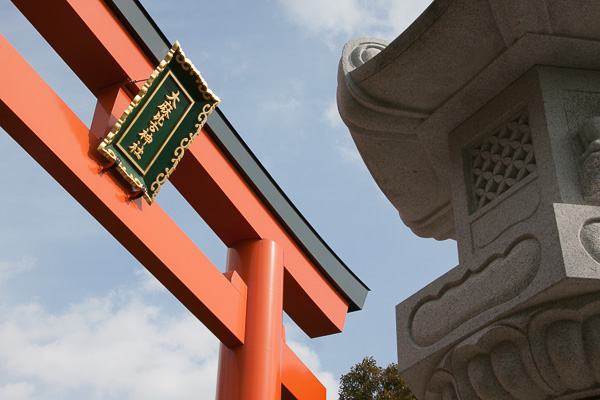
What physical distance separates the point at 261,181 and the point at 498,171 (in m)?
3.89

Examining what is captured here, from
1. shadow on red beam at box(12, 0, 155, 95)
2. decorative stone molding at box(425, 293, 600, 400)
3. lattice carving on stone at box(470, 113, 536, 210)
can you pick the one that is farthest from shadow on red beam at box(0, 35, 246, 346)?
decorative stone molding at box(425, 293, 600, 400)

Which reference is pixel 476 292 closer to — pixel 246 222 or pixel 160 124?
pixel 160 124

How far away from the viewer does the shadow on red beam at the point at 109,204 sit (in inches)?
195

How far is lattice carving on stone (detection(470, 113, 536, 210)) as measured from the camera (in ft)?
11.9

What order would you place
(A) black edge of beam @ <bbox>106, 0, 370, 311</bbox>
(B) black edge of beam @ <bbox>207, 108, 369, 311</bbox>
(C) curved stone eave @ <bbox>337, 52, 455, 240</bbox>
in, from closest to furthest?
(C) curved stone eave @ <bbox>337, 52, 455, 240</bbox>
(A) black edge of beam @ <bbox>106, 0, 370, 311</bbox>
(B) black edge of beam @ <bbox>207, 108, 369, 311</bbox>

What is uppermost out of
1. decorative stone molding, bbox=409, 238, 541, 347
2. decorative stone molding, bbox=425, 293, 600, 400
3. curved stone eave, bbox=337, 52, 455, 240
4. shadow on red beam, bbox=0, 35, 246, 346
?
shadow on red beam, bbox=0, 35, 246, 346

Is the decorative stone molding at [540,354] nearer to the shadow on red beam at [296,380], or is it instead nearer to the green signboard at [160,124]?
the green signboard at [160,124]

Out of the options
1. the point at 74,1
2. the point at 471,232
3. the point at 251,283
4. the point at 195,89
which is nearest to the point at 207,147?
the point at 195,89

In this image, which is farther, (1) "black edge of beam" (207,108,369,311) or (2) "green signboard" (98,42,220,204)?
(1) "black edge of beam" (207,108,369,311)

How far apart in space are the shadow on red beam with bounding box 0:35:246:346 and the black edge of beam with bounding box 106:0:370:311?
3.28ft

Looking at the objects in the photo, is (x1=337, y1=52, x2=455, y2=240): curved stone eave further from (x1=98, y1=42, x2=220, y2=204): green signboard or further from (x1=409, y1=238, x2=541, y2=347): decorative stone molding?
(x1=98, y1=42, x2=220, y2=204): green signboard

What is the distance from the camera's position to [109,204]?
18.2ft

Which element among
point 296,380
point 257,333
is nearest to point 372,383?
point 296,380

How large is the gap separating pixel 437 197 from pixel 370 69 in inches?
40.4
